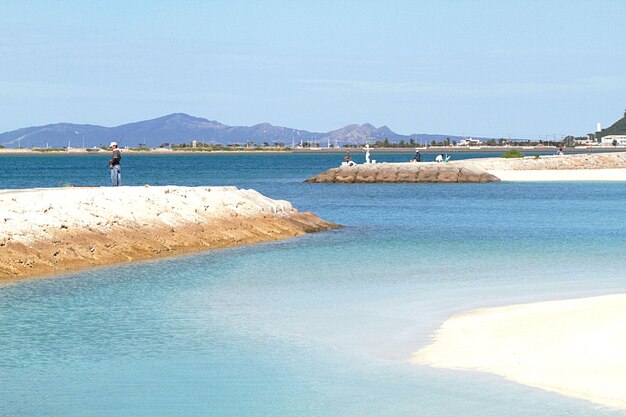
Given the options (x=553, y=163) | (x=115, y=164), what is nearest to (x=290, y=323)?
(x=115, y=164)

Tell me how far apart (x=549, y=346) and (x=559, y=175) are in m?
71.2

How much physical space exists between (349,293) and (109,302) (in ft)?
15.1

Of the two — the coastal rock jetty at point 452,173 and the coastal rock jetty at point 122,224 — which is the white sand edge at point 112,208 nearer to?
the coastal rock jetty at point 122,224

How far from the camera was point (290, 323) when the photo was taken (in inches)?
672

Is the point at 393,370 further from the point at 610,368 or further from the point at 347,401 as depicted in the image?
the point at 610,368

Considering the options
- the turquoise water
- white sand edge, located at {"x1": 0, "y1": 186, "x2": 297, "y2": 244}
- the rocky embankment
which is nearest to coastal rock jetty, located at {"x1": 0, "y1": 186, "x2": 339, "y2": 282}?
white sand edge, located at {"x1": 0, "y1": 186, "x2": 297, "y2": 244}

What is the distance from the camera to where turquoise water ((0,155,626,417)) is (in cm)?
1215

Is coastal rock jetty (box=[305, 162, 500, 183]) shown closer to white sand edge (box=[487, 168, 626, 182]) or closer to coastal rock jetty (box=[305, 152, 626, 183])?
coastal rock jetty (box=[305, 152, 626, 183])

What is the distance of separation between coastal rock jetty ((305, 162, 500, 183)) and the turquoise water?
147ft

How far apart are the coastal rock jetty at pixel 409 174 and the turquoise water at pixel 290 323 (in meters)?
44.8

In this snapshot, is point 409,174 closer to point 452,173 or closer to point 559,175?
point 452,173

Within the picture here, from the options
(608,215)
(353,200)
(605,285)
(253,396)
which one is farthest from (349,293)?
(353,200)

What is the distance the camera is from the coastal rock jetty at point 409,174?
79.6m

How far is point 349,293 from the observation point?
67.4 feet
